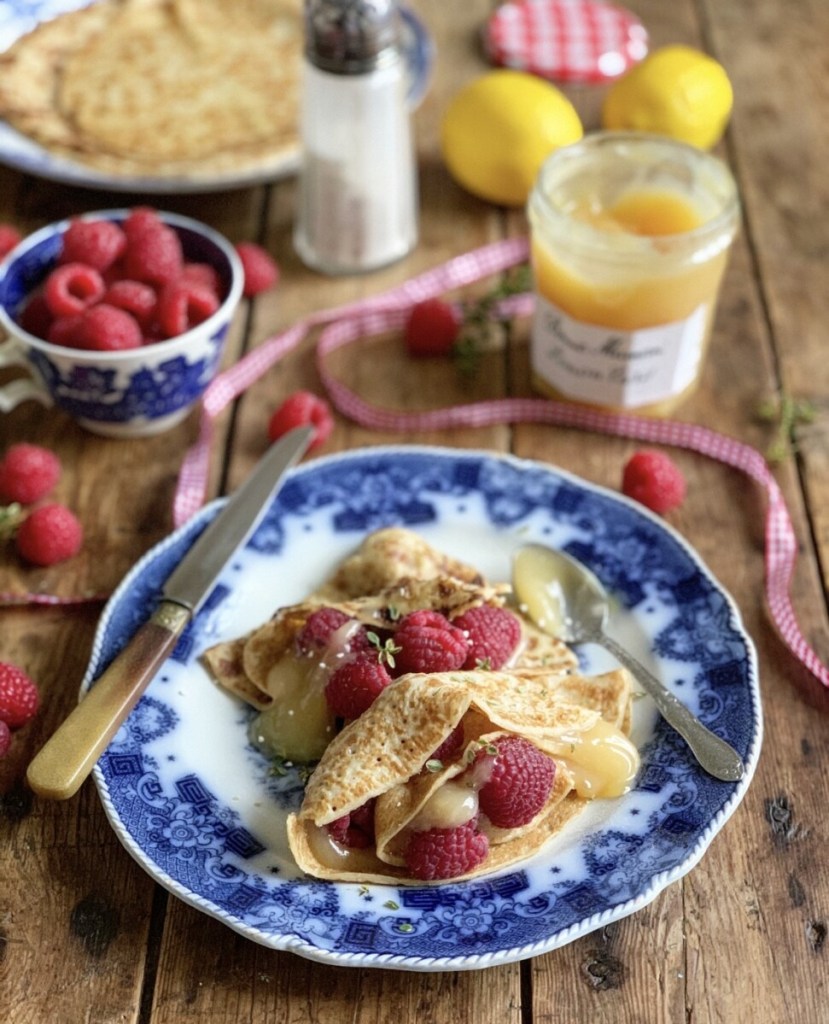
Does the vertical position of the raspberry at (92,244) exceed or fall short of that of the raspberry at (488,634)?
it exceeds it

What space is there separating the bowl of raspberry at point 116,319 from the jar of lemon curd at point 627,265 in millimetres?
458

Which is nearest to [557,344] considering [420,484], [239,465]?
[420,484]

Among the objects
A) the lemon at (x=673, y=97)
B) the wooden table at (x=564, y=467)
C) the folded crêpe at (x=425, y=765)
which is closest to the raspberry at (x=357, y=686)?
the folded crêpe at (x=425, y=765)

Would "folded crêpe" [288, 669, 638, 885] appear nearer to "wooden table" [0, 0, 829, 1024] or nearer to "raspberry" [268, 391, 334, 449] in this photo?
"wooden table" [0, 0, 829, 1024]

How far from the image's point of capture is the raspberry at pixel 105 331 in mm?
1651

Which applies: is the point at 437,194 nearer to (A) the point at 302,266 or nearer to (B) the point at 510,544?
(A) the point at 302,266

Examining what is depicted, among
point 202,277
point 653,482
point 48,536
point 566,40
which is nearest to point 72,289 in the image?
point 202,277

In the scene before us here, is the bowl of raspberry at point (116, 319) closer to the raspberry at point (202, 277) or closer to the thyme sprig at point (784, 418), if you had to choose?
the raspberry at point (202, 277)

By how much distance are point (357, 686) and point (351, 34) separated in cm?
103

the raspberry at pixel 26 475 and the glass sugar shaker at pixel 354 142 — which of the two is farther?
the glass sugar shaker at pixel 354 142

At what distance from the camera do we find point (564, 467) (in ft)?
5.83

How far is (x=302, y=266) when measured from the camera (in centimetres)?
212

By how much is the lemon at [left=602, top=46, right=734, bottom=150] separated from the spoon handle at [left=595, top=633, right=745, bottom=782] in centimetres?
112

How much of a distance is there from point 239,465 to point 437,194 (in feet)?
2.49
